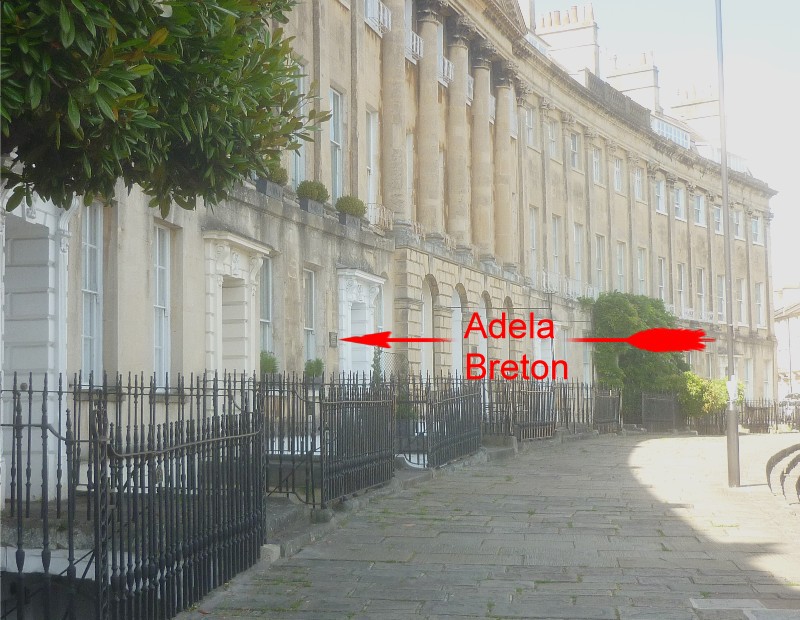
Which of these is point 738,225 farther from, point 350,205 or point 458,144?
point 350,205

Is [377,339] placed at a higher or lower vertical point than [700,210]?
lower

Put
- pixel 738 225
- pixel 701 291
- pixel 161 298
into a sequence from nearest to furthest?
pixel 161 298 → pixel 701 291 → pixel 738 225

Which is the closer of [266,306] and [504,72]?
[266,306]

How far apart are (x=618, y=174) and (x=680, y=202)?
20.7 feet

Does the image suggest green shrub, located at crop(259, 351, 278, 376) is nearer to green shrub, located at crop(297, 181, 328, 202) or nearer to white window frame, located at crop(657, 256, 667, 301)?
green shrub, located at crop(297, 181, 328, 202)

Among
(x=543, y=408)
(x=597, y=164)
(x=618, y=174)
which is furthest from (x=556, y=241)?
(x=543, y=408)

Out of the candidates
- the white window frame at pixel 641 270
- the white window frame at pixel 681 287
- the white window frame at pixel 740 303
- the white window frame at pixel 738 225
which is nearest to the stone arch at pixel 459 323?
the white window frame at pixel 641 270

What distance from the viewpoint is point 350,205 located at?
23.1 m

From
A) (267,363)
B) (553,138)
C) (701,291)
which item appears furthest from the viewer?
(701,291)

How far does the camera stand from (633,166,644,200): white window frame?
46719 mm

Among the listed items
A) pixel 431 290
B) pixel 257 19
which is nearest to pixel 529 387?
pixel 431 290

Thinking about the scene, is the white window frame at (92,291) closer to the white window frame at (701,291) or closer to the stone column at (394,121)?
the stone column at (394,121)

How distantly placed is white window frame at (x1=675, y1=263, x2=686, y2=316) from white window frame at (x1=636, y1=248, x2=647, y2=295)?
279cm


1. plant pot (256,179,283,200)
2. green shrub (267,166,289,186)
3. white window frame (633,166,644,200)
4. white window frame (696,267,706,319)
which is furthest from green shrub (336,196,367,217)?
white window frame (696,267,706,319)
